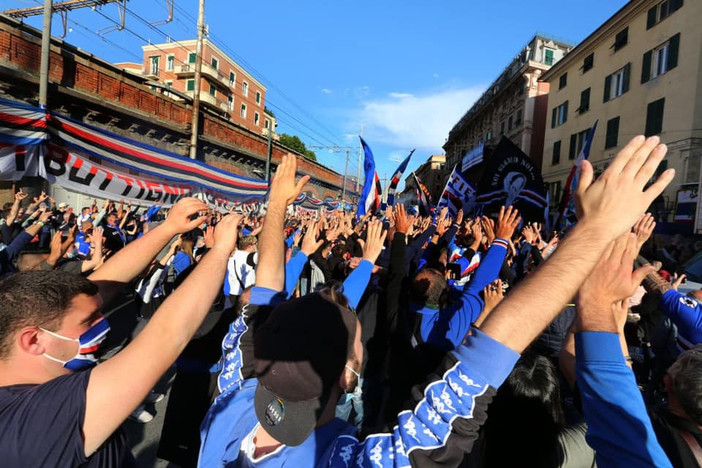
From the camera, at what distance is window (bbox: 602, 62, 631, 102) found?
20.0m

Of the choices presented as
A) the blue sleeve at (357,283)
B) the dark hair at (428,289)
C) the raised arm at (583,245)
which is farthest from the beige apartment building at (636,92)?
the raised arm at (583,245)

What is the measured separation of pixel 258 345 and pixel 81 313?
80cm

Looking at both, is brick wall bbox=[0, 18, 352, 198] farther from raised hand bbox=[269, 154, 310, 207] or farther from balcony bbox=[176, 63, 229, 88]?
balcony bbox=[176, 63, 229, 88]

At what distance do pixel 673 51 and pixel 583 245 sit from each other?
886 inches

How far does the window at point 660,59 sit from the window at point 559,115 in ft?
22.5

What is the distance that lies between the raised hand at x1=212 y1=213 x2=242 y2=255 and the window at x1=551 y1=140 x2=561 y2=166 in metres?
28.9

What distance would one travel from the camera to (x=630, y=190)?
38.1 inches

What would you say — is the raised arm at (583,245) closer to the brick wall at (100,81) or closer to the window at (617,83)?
the brick wall at (100,81)

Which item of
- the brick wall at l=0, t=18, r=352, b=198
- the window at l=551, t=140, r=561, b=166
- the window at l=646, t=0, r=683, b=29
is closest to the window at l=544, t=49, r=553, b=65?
the window at l=551, t=140, r=561, b=166

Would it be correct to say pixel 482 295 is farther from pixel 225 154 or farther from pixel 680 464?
pixel 225 154

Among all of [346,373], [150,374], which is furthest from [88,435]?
[346,373]

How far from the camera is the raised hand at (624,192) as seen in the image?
96cm

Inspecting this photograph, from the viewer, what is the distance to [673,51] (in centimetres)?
1691

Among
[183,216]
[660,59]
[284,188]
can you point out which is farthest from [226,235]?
[660,59]
